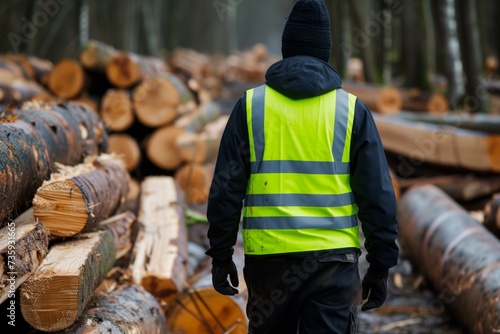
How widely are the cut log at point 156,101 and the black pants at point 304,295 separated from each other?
6.09 metres

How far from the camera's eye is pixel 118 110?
366 inches

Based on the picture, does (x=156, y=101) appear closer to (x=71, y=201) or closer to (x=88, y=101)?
(x=88, y=101)

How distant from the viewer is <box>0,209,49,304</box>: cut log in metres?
3.32

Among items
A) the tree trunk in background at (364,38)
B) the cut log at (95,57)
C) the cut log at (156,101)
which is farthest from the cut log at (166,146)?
the tree trunk in background at (364,38)

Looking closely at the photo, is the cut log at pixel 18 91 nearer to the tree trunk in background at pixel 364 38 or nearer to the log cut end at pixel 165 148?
the log cut end at pixel 165 148

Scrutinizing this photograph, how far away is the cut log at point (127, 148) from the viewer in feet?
30.2

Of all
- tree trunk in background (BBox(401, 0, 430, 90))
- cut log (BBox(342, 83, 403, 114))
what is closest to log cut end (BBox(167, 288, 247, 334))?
cut log (BBox(342, 83, 403, 114))

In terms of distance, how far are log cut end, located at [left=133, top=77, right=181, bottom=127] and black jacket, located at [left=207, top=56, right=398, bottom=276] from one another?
5.98 m

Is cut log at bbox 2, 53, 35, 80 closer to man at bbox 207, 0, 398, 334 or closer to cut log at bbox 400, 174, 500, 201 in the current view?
cut log at bbox 400, 174, 500, 201

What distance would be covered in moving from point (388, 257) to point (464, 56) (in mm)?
10801

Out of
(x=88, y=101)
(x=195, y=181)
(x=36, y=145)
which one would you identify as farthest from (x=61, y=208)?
(x=88, y=101)

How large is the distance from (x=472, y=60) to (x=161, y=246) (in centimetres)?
920

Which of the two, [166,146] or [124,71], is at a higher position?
[124,71]

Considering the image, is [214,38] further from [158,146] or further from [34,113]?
[34,113]
